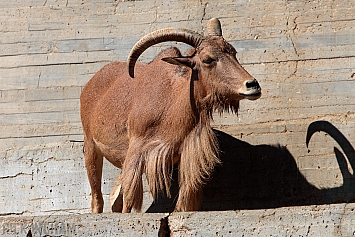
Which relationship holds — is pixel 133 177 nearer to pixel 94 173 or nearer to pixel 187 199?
pixel 187 199

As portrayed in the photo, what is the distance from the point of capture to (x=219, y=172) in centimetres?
898

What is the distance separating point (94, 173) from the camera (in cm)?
876

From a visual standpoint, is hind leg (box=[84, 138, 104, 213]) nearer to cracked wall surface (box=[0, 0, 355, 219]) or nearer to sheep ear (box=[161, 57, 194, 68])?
cracked wall surface (box=[0, 0, 355, 219])

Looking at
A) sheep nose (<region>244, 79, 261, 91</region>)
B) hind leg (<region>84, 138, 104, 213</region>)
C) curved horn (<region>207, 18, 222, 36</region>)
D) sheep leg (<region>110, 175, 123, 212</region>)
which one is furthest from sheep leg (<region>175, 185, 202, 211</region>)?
curved horn (<region>207, 18, 222, 36</region>)

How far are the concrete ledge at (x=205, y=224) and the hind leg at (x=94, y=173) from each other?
182cm

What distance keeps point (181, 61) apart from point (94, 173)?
5.50ft

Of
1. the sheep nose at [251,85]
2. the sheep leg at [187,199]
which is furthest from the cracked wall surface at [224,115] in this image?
the sheep nose at [251,85]

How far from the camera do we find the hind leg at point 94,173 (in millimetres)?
8742

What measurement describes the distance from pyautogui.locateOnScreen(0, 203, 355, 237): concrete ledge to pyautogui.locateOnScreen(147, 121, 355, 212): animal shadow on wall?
2.16 meters

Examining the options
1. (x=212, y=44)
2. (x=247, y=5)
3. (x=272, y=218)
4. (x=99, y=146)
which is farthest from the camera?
(x=247, y=5)

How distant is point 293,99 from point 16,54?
311cm

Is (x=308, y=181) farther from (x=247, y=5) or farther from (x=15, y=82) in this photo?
(x=15, y=82)

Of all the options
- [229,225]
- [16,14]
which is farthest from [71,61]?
[229,225]

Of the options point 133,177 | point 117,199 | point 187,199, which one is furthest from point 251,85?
point 117,199
